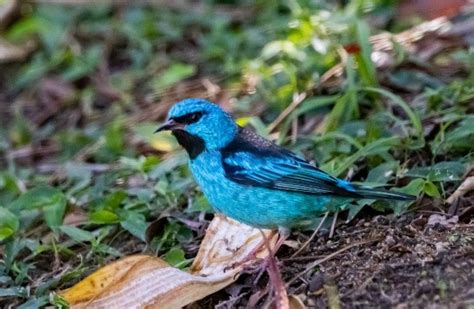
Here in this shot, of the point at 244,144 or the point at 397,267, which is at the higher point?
the point at 244,144

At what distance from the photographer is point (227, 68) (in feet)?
23.3

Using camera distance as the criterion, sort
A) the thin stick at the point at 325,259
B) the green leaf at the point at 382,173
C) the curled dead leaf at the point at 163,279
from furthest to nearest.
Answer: the green leaf at the point at 382,173 < the thin stick at the point at 325,259 < the curled dead leaf at the point at 163,279

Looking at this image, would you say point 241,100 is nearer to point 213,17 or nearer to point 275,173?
point 213,17

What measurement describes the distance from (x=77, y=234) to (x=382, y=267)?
1.66 m

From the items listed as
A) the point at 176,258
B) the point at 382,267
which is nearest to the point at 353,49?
the point at 176,258

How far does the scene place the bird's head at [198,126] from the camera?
4.52 metres

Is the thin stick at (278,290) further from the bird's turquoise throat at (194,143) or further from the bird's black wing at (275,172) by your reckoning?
the bird's turquoise throat at (194,143)

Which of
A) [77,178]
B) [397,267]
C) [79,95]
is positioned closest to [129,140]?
[77,178]

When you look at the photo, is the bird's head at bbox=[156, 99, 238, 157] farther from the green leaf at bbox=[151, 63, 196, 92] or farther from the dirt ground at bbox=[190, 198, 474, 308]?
the green leaf at bbox=[151, 63, 196, 92]

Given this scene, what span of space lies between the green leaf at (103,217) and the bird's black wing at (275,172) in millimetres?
785

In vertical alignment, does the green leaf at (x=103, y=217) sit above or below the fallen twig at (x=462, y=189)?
above

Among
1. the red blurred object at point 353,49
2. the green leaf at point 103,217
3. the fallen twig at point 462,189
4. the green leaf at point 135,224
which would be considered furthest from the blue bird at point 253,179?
the red blurred object at point 353,49

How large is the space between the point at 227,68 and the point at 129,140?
1.02 m

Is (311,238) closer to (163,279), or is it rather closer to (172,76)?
(163,279)
